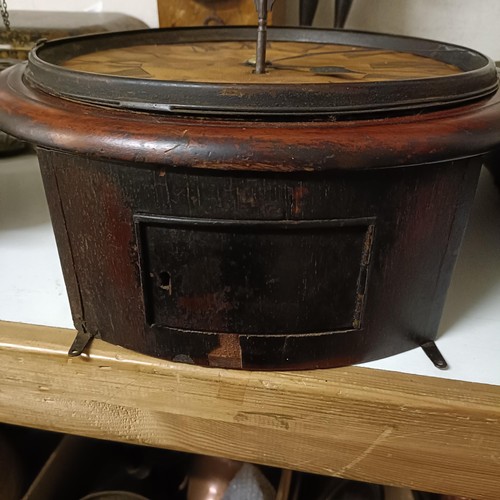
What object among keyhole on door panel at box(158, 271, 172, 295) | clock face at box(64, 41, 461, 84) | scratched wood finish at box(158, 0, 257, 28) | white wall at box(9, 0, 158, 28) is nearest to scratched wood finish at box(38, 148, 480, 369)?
keyhole on door panel at box(158, 271, 172, 295)

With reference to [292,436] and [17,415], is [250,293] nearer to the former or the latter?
[292,436]

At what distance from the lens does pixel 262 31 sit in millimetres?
612

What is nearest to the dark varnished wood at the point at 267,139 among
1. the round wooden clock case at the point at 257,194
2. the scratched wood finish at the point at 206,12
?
the round wooden clock case at the point at 257,194

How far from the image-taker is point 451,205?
1.89 ft

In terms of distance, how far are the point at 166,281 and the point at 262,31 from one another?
0.94 feet

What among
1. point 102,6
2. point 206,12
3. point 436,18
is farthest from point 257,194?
point 102,6

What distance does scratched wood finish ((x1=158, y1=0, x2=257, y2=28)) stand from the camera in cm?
110

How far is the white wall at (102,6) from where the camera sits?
4.17 feet

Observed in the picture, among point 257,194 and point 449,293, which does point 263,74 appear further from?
point 449,293

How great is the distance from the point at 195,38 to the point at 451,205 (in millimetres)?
491

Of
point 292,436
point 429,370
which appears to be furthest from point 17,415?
point 429,370

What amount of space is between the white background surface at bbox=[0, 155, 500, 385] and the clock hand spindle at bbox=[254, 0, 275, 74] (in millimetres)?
362

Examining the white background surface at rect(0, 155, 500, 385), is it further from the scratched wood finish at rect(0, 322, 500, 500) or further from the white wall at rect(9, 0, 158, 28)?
the white wall at rect(9, 0, 158, 28)

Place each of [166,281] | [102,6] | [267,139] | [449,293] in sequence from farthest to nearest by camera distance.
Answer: [102,6]
[449,293]
[166,281]
[267,139]
